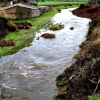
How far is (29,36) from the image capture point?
3319cm

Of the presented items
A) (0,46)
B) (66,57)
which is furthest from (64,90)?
(0,46)

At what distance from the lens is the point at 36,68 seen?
20797mm

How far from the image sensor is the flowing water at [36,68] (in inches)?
631

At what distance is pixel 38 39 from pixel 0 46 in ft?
22.5

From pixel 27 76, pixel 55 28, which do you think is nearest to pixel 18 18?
pixel 55 28

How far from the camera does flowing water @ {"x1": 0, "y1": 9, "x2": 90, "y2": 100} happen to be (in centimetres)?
1603

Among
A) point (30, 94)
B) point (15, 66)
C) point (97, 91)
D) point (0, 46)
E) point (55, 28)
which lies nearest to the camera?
point (97, 91)

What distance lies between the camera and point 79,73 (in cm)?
1554

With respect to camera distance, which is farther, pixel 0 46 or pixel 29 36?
pixel 29 36

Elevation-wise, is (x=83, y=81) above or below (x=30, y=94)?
above

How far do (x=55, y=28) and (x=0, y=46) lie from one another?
608 inches

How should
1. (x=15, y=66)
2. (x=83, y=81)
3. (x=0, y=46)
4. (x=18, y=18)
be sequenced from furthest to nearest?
(x=18, y=18) < (x=0, y=46) < (x=15, y=66) < (x=83, y=81)

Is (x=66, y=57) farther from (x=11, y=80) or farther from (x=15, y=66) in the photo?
(x=11, y=80)

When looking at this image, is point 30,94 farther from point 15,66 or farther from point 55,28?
point 55,28
